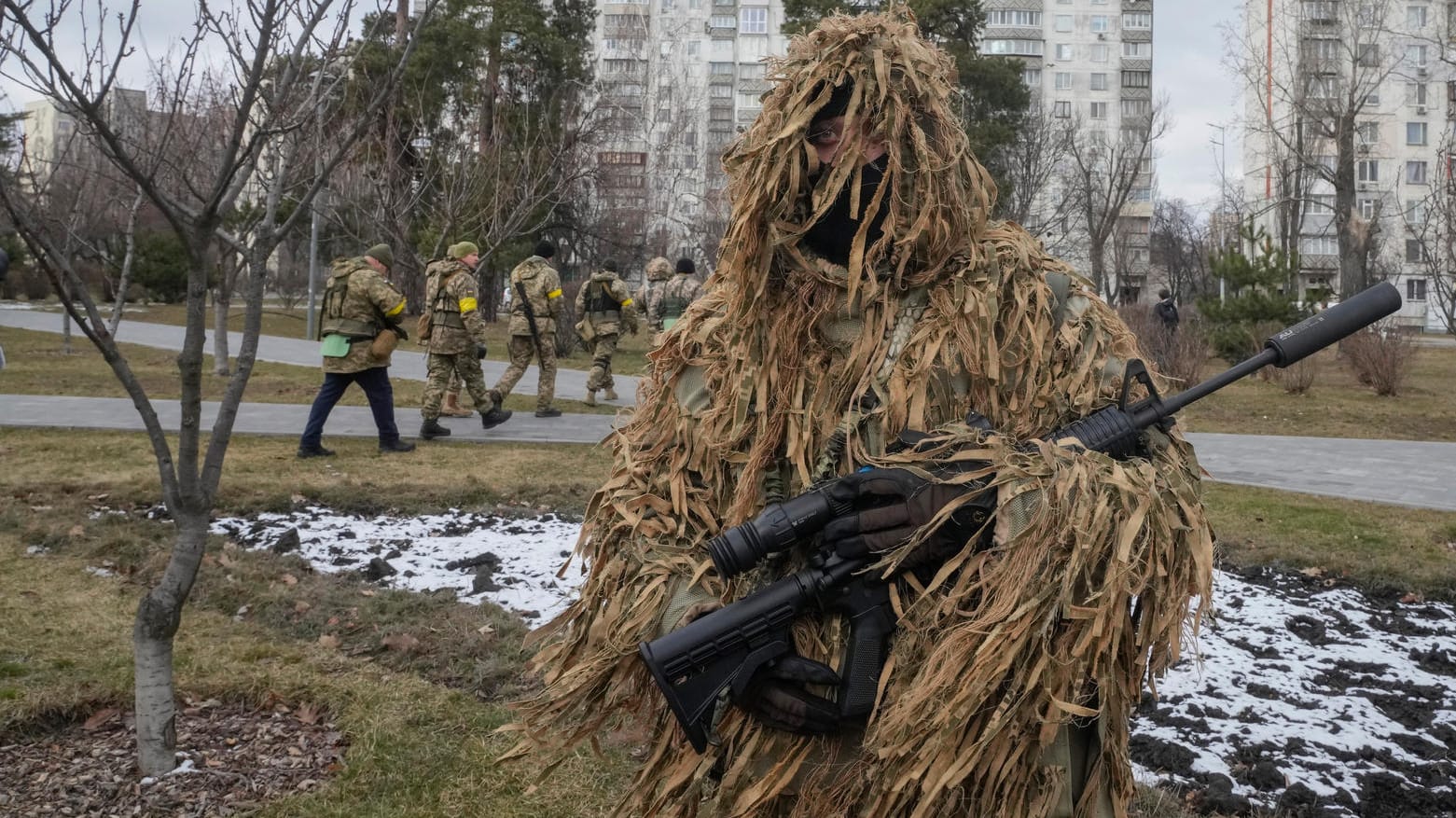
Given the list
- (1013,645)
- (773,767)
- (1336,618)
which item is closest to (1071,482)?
A: (1013,645)

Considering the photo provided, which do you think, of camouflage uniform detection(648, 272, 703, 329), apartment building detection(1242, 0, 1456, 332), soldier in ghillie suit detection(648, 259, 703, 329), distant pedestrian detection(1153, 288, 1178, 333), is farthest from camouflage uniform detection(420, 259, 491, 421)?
apartment building detection(1242, 0, 1456, 332)

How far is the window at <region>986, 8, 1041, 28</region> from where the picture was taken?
64250 mm

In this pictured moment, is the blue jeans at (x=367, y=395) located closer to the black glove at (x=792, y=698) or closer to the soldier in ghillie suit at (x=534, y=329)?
the soldier in ghillie suit at (x=534, y=329)

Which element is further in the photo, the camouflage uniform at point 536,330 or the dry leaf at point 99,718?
the camouflage uniform at point 536,330

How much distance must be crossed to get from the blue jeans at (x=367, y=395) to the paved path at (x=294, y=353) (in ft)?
7.42

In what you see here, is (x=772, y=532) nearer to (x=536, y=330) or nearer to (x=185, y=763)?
(x=185, y=763)

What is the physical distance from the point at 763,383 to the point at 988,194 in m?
0.63

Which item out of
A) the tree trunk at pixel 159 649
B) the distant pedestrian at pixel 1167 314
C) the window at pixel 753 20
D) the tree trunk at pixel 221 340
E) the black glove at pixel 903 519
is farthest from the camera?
the window at pixel 753 20

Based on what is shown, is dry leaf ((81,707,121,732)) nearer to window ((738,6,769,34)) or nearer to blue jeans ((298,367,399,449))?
blue jeans ((298,367,399,449))

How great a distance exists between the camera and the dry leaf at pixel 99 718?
3.84 m

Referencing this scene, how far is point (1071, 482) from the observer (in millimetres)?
1868

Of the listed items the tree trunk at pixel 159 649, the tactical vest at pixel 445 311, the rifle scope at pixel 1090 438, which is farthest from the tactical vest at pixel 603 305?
the rifle scope at pixel 1090 438

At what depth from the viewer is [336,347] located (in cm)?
906

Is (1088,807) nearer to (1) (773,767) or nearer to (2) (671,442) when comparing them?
(1) (773,767)
